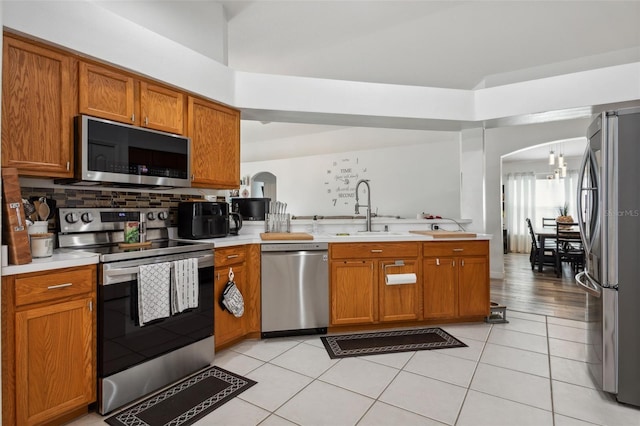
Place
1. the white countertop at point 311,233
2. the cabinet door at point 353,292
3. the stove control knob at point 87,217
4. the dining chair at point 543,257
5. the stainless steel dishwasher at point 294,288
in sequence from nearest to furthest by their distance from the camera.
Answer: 1. the white countertop at point 311,233
2. the stove control knob at point 87,217
3. the stainless steel dishwasher at point 294,288
4. the cabinet door at point 353,292
5. the dining chair at point 543,257

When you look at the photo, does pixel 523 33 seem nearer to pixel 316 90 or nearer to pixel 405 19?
pixel 405 19

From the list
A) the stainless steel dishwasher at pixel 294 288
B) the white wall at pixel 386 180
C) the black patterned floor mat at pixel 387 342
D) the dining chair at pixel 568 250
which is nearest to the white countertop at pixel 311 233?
the stainless steel dishwasher at pixel 294 288

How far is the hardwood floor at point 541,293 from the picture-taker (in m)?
3.76

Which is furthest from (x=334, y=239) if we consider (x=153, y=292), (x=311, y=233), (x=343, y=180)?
(x=343, y=180)

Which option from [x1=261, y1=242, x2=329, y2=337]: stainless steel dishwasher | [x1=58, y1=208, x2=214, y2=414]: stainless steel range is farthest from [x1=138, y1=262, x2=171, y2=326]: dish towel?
[x1=261, y1=242, x2=329, y2=337]: stainless steel dishwasher

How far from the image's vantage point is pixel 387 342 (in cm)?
286

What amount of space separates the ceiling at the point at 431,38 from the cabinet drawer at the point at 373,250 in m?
2.30

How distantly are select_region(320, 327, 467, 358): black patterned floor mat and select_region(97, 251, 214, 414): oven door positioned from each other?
1.05 meters

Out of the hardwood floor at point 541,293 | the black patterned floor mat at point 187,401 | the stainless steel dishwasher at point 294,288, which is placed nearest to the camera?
the black patterned floor mat at point 187,401

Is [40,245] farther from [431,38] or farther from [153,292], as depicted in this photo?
[431,38]

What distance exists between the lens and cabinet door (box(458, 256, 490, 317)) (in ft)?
10.6

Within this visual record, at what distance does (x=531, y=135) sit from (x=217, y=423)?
6.37 m

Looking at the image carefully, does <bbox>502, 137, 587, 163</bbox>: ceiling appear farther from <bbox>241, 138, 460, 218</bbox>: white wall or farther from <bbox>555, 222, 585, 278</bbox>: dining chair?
<bbox>555, 222, 585, 278</bbox>: dining chair

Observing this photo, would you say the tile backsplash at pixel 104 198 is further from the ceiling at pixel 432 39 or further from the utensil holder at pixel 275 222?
the ceiling at pixel 432 39
